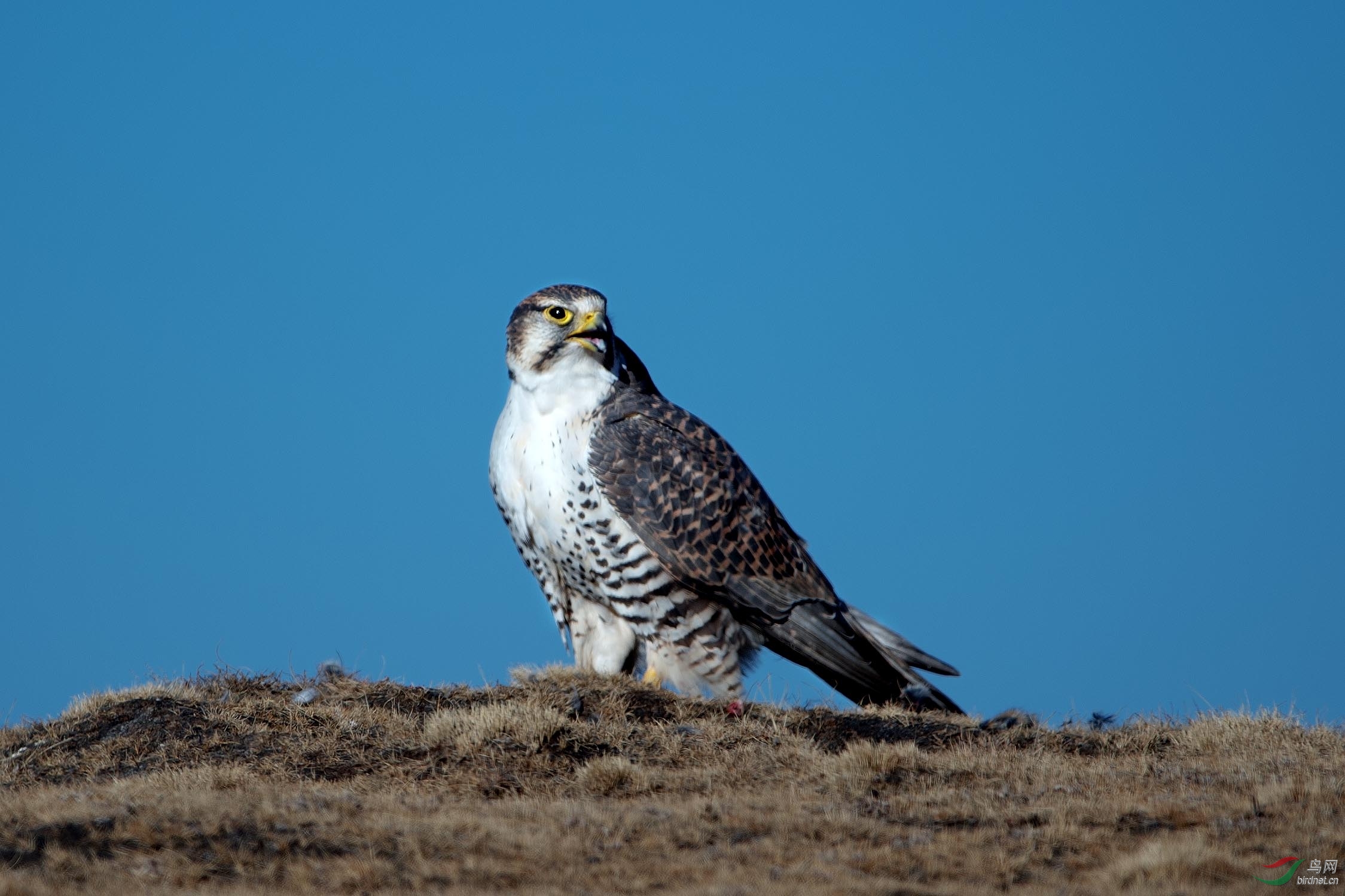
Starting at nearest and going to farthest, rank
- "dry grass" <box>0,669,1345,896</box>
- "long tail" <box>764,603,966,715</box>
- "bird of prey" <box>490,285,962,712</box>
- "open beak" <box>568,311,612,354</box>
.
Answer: "dry grass" <box>0,669,1345,896</box>
"bird of prey" <box>490,285,962,712</box>
"open beak" <box>568,311,612,354</box>
"long tail" <box>764,603,966,715</box>

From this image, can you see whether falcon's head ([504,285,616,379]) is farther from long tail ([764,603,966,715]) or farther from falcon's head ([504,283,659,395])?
long tail ([764,603,966,715])

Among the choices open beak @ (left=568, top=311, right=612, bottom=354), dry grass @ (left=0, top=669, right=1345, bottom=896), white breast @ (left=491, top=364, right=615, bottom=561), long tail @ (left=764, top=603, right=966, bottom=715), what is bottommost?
dry grass @ (left=0, top=669, right=1345, bottom=896)

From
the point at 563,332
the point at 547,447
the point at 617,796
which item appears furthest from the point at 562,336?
the point at 617,796

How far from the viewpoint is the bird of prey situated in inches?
375

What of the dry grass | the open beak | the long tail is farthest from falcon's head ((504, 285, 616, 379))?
the long tail

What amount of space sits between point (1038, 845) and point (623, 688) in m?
3.67

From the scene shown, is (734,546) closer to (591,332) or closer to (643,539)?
(643,539)

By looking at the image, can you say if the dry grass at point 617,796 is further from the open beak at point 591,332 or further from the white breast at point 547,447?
the open beak at point 591,332

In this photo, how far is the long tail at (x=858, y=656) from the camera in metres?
9.93

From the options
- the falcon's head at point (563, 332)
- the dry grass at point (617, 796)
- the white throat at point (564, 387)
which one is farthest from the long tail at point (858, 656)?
the falcon's head at point (563, 332)

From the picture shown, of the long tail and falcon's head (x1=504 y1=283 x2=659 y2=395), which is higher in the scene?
falcon's head (x1=504 y1=283 x2=659 y2=395)

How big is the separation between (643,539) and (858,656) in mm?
1835

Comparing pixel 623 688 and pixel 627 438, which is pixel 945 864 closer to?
pixel 623 688

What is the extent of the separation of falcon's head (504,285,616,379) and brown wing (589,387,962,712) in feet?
1.40
